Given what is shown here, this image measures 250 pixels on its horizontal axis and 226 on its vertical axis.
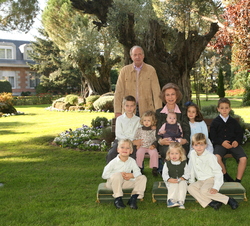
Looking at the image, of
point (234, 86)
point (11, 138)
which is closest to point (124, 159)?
point (11, 138)

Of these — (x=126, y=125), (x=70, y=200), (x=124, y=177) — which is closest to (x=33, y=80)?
(x=126, y=125)

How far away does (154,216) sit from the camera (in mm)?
4000

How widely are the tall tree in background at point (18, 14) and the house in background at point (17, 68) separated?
12.8 meters

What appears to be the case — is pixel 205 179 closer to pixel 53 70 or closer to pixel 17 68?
pixel 53 70

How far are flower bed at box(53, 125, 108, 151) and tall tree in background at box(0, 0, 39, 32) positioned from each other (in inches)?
616

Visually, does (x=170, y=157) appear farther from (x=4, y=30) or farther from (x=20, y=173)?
(x=4, y=30)

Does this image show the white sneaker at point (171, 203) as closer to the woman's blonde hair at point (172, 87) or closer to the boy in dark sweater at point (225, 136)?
the boy in dark sweater at point (225, 136)

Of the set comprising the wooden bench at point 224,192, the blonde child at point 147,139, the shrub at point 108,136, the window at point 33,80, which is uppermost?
the window at point 33,80

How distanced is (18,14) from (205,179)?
21.7 meters

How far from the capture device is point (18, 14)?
22922 mm

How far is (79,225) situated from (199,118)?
2.61 meters

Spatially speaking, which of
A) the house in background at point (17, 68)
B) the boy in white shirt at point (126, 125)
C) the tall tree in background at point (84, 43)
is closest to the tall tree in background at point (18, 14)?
the tall tree in background at point (84, 43)

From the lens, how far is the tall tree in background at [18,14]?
2262 cm

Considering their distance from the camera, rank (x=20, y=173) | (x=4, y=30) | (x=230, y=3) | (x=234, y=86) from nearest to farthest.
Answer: (x=20, y=173) < (x=230, y=3) < (x=4, y=30) < (x=234, y=86)
